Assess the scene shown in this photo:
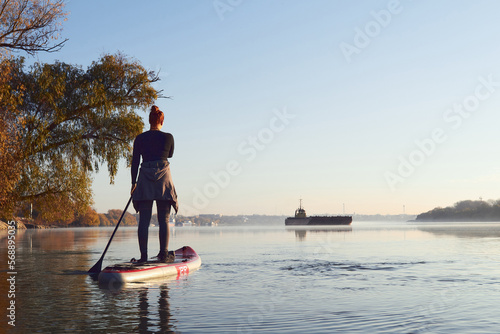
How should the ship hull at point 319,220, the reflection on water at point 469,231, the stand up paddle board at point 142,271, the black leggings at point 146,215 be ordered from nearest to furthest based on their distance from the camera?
the stand up paddle board at point 142,271, the black leggings at point 146,215, the reflection on water at point 469,231, the ship hull at point 319,220

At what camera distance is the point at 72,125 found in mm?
23453

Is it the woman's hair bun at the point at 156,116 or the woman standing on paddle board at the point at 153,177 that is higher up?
the woman's hair bun at the point at 156,116

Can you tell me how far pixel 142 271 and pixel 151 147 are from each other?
2.77 metres

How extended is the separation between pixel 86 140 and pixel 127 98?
2.61 metres

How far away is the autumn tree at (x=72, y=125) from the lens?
22.3m

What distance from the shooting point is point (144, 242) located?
41.0 feet

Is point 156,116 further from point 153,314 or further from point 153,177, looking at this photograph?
point 153,314

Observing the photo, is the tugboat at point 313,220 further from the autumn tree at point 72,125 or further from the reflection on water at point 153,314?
the reflection on water at point 153,314

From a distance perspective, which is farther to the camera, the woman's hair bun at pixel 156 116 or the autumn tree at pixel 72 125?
the autumn tree at pixel 72 125

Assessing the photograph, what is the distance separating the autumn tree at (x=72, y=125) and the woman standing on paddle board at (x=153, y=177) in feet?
36.2

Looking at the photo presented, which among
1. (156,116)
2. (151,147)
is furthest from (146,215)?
(156,116)

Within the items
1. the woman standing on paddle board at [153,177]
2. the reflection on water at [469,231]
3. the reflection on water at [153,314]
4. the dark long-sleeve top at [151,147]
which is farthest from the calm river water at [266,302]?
the reflection on water at [469,231]

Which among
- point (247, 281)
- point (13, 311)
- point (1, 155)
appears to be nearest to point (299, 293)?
point (247, 281)

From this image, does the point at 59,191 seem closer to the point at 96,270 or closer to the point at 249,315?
the point at 96,270
